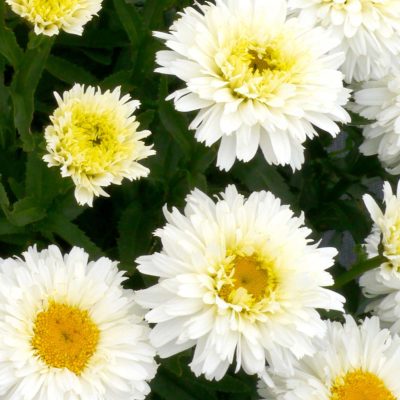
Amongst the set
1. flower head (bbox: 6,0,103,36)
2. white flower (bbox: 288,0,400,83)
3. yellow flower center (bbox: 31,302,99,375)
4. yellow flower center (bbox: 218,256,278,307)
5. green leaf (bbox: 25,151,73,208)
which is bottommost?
yellow flower center (bbox: 31,302,99,375)

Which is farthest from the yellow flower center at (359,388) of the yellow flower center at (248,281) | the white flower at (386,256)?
the yellow flower center at (248,281)

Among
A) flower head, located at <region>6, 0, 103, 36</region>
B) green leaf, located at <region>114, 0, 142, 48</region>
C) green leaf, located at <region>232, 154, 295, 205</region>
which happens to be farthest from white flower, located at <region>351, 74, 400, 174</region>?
flower head, located at <region>6, 0, 103, 36</region>

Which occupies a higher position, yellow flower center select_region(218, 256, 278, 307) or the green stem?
the green stem

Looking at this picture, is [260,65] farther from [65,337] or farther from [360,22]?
[65,337]

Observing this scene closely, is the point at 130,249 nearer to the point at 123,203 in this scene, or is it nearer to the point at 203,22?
the point at 123,203

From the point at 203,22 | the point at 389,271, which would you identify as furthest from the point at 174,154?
the point at 389,271

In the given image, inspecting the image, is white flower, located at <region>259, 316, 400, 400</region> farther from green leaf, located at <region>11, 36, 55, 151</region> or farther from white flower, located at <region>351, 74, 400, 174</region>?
green leaf, located at <region>11, 36, 55, 151</region>

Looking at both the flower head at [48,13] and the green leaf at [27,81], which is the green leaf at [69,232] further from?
the flower head at [48,13]
